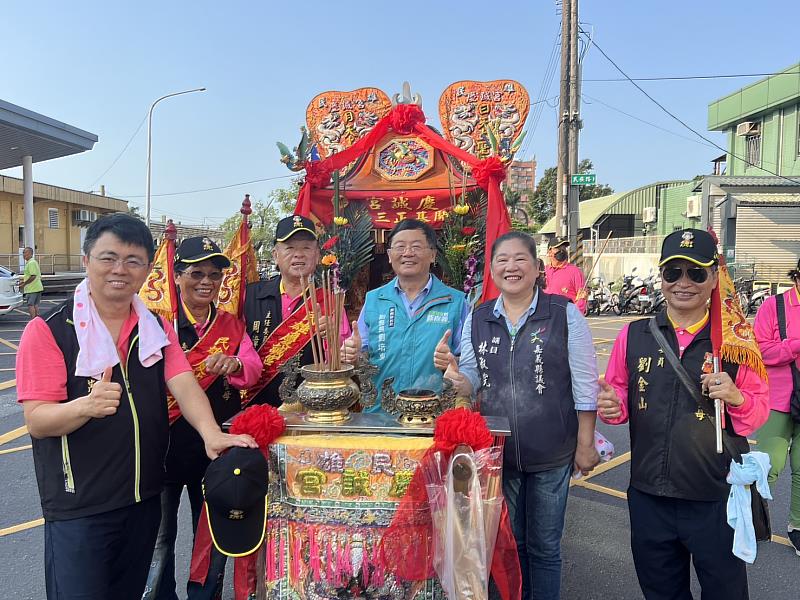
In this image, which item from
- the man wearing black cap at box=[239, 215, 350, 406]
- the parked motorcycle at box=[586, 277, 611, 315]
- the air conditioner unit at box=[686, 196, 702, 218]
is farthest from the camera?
the air conditioner unit at box=[686, 196, 702, 218]

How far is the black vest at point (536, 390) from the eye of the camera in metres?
2.24

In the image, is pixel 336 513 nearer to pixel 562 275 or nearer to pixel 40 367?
pixel 40 367

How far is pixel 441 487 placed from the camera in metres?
1.90

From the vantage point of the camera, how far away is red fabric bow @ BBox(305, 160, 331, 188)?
156 inches

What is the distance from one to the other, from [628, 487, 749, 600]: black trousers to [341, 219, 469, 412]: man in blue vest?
98 cm

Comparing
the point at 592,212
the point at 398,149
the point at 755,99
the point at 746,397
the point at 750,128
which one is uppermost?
the point at 755,99

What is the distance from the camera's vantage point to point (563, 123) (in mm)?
11633

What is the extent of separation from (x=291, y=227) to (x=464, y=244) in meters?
1.39


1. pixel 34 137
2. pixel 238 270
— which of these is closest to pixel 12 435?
pixel 238 270

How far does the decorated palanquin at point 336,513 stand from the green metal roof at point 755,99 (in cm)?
1913

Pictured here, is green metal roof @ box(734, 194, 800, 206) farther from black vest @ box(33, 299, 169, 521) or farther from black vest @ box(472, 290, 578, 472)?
black vest @ box(33, 299, 169, 521)

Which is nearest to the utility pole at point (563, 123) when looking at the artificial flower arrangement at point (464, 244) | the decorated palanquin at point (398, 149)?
the decorated palanquin at point (398, 149)

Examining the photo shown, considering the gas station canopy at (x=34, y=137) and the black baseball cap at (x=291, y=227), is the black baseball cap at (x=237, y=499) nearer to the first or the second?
the black baseball cap at (x=291, y=227)

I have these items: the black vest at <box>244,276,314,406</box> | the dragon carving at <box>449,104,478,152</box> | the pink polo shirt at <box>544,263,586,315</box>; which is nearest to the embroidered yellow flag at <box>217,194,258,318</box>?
the black vest at <box>244,276,314,406</box>
